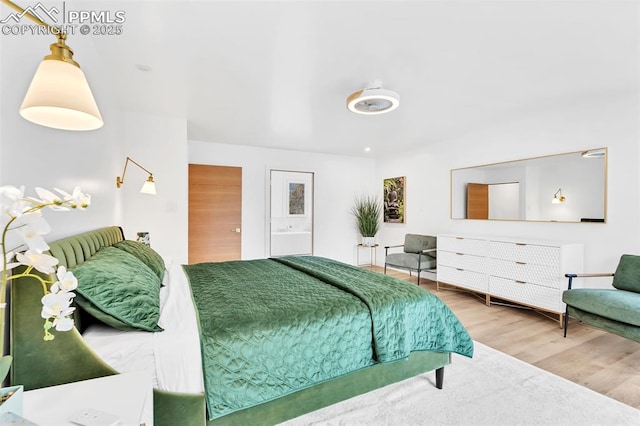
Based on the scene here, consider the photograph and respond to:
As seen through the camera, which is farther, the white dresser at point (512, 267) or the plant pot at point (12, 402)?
the white dresser at point (512, 267)

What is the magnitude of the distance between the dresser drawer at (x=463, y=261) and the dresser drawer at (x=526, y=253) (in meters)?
0.19

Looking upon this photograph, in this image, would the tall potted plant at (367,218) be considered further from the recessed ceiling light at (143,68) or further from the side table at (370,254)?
the recessed ceiling light at (143,68)

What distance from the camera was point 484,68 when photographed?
2426 millimetres

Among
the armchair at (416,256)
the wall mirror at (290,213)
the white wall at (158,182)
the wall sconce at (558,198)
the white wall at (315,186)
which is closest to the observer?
the wall sconce at (558,198)

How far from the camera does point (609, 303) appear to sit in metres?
2.41

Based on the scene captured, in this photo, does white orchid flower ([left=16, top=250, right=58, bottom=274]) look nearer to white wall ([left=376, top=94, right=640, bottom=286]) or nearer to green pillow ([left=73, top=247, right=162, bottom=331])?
green pillow ([left=73, top=247, right=162, bottom=331])

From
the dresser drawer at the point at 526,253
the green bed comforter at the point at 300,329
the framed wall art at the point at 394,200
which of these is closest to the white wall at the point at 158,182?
the green bed comforter at the point at 300,329

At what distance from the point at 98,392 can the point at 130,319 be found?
1.46 ft

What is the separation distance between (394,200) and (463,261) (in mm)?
2113

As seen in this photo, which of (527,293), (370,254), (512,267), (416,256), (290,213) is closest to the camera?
(527,293)

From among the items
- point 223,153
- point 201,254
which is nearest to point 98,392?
point 201,254

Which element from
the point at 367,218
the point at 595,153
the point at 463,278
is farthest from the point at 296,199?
the point at 595,153

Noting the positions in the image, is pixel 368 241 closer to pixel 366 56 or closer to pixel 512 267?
pixel 512 267

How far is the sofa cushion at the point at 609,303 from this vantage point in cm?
226
